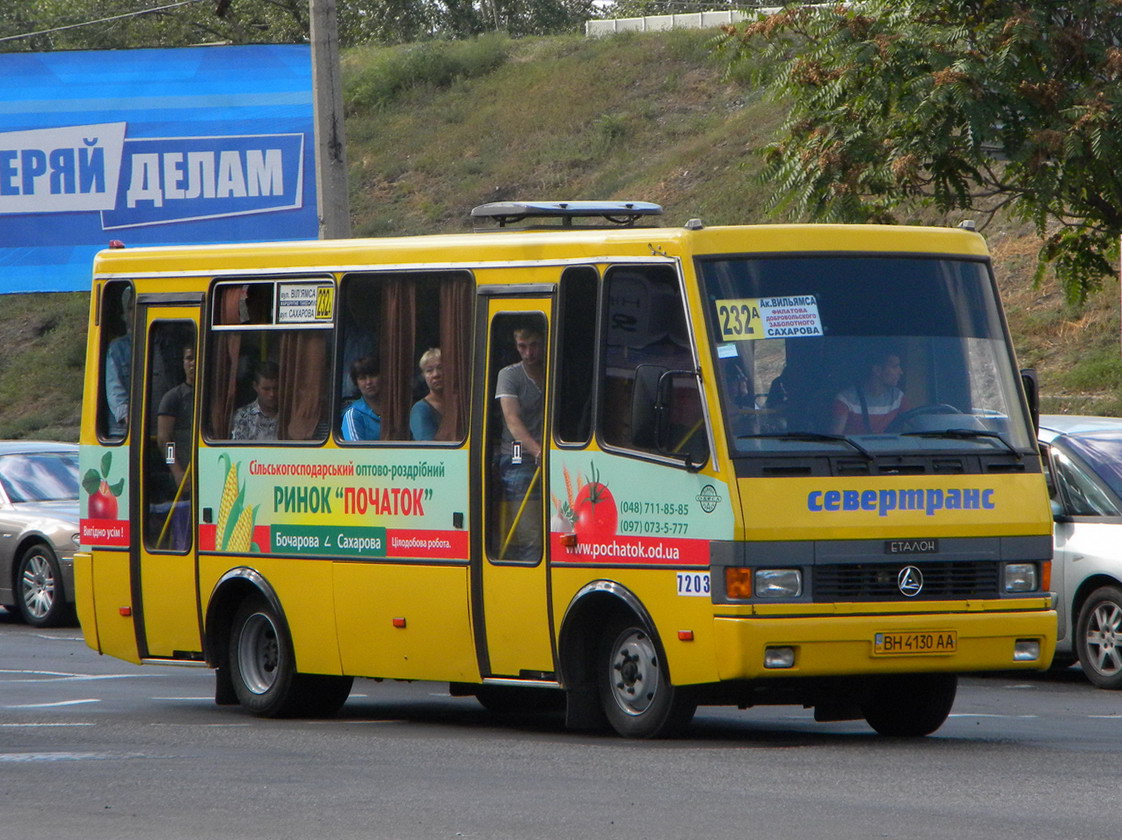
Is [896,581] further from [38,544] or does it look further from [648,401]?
[38,544]

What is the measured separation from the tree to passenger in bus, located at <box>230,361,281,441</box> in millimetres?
7996

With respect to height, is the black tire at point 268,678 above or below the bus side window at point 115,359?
below

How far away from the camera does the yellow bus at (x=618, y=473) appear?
958 centimetres

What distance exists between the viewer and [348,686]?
12195 millimetres

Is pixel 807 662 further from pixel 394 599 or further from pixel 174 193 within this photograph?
pixel 174 193

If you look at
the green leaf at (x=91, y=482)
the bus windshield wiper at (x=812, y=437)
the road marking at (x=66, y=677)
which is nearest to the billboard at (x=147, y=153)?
the road marking at (x=66, y=677)

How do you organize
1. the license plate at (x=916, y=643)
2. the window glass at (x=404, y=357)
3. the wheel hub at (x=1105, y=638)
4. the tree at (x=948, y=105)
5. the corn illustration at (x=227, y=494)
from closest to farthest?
1. the license plate at (x=916, y=643)
2. the window glass at (x=404, y=357)
3. the corn illustration at (x=227, y=494)
4. the wheel hub at (x=1105, y=638)
5. the tree at (x=948, y=105)

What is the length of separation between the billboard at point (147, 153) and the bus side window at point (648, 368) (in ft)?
52.1

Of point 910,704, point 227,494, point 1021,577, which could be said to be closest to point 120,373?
point 227,494

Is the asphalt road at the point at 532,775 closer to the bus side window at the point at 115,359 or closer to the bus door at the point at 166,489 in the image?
the bus door at the point at 166,489

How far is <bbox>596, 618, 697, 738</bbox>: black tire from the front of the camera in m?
9.86

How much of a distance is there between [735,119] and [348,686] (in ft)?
137

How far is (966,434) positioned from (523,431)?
7.42 ft

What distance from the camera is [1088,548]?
13.4 metres
